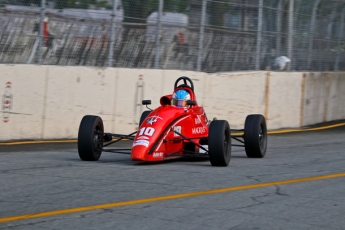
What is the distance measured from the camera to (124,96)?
15.0 metres

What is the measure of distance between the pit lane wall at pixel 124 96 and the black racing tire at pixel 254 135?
3.87 m

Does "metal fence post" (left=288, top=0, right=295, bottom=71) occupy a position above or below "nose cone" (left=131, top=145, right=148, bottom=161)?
above

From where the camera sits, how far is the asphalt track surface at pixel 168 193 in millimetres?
6609

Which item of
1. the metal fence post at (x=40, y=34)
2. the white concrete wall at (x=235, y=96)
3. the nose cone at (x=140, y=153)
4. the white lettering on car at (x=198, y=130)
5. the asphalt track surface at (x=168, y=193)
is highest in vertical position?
the metal fence post at (x=40, y=34)

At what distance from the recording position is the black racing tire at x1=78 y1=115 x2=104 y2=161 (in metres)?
10.5

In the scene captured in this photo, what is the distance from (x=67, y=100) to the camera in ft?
46.4

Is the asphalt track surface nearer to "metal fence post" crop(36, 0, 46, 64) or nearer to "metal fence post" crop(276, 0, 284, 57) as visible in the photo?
"metal fence post" crop(36, 0, 46, 64)

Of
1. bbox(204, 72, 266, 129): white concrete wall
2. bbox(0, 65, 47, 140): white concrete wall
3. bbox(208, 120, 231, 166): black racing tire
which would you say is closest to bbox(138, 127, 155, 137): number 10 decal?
bbox(208, 120, 231, 166): black racing tire

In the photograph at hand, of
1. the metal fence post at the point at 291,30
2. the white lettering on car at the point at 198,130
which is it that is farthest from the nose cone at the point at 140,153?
the metal fence post at the point at 291,30

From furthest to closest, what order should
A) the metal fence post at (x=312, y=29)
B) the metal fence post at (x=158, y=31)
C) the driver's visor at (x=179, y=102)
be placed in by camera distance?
the metal fence post at (x=312, y=29) → the metal fence post at (x=158, y=31) → the driver's visor at (x=179, y=102)

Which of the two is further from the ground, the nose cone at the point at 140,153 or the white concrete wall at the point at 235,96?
the white concrete wall at the point at 235,96

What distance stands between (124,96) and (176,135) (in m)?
4.40

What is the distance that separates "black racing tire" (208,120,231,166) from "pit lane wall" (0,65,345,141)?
4.64 meters

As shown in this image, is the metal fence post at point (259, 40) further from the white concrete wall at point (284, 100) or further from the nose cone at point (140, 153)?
the nose cone at point (140, 153)
